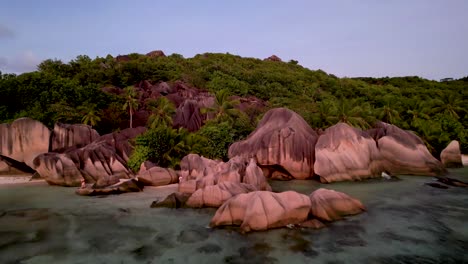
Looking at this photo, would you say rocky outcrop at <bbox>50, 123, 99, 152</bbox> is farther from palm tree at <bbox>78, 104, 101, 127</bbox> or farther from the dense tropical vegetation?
palm tree at <bbox>78, 104, 101, 127</bbox>

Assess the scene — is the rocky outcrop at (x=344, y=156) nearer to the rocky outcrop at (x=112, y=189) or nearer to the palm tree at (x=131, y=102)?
the rocky outcrop at (x=112, y=189)

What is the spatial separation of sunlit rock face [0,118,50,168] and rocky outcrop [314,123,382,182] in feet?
69.0

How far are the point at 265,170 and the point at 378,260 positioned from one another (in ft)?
55.5

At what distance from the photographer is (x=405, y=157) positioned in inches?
1062

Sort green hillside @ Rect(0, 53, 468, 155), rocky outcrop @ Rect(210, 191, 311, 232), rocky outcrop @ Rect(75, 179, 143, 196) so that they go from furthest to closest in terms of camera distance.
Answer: green hillside @ Rect(0, 53, 468, 155) → rocky outcrop @ Rect(75, 179, 143, 196) → rocky outcrop @ Rect(210, 191, 311, 232)

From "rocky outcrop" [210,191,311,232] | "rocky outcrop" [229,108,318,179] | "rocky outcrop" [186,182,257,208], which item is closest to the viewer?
"rocky outcrop" [210,191,311,232]

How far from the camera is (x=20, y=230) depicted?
13.7 m

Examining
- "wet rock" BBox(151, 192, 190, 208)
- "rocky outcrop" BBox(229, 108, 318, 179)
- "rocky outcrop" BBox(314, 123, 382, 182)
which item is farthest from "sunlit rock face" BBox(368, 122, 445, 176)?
"wet rock" BBox(151, 192, 190, 208)

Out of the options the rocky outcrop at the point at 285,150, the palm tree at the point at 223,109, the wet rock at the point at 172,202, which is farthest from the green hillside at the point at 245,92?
the wet rock at the point at 172,202

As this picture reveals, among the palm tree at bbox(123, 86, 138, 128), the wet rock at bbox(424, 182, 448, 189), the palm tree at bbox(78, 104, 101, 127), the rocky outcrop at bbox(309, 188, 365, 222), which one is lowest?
the wet rock at bbox(424, 182, 448, 189)

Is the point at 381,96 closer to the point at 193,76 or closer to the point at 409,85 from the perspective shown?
the point at 409,85

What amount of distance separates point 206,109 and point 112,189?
1763 cm

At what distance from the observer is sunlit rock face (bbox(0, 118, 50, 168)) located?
26.2 m

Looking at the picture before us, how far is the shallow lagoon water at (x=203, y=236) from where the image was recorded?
1082 cm
